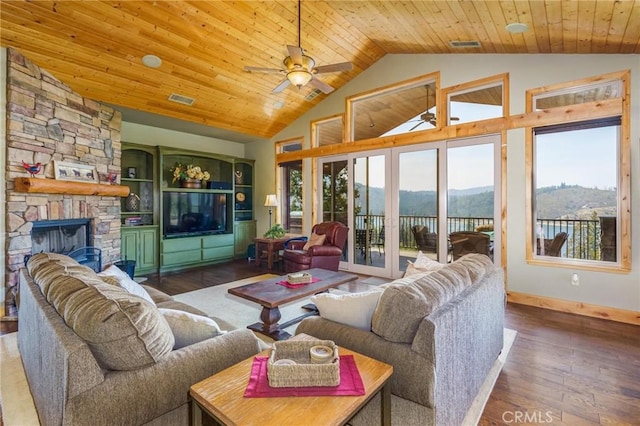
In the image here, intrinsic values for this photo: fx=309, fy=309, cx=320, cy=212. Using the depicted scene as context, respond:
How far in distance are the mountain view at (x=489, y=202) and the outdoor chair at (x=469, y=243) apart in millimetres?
301

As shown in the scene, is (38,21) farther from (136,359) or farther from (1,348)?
(136,359)

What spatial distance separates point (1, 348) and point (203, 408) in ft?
9.65

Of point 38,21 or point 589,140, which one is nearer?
point 38,21

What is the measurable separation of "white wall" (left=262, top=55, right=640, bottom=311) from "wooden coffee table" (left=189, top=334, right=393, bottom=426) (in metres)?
3.81

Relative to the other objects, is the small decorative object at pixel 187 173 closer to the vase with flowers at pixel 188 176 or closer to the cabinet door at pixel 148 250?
the vase with flowers at pixel 188 176

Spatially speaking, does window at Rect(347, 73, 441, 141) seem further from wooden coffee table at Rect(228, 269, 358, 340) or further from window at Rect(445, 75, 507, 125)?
wooden coffee table at Rect(228, 269, 358, 340)

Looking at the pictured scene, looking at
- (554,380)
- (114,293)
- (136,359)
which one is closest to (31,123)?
(114,293)

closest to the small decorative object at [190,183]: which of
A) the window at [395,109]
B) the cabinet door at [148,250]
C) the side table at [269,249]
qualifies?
the cabinet door at [148,250]

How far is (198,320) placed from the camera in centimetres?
160

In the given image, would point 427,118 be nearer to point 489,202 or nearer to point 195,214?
point 489,202

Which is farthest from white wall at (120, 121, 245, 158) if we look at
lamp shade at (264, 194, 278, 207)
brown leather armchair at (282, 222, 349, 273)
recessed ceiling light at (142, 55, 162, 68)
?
brown leather armchair at (282, 222, 349, 273)

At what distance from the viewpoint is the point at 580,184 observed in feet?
12.8

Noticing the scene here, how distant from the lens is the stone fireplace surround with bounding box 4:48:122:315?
3512 millimetres

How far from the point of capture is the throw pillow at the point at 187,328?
1531mm
